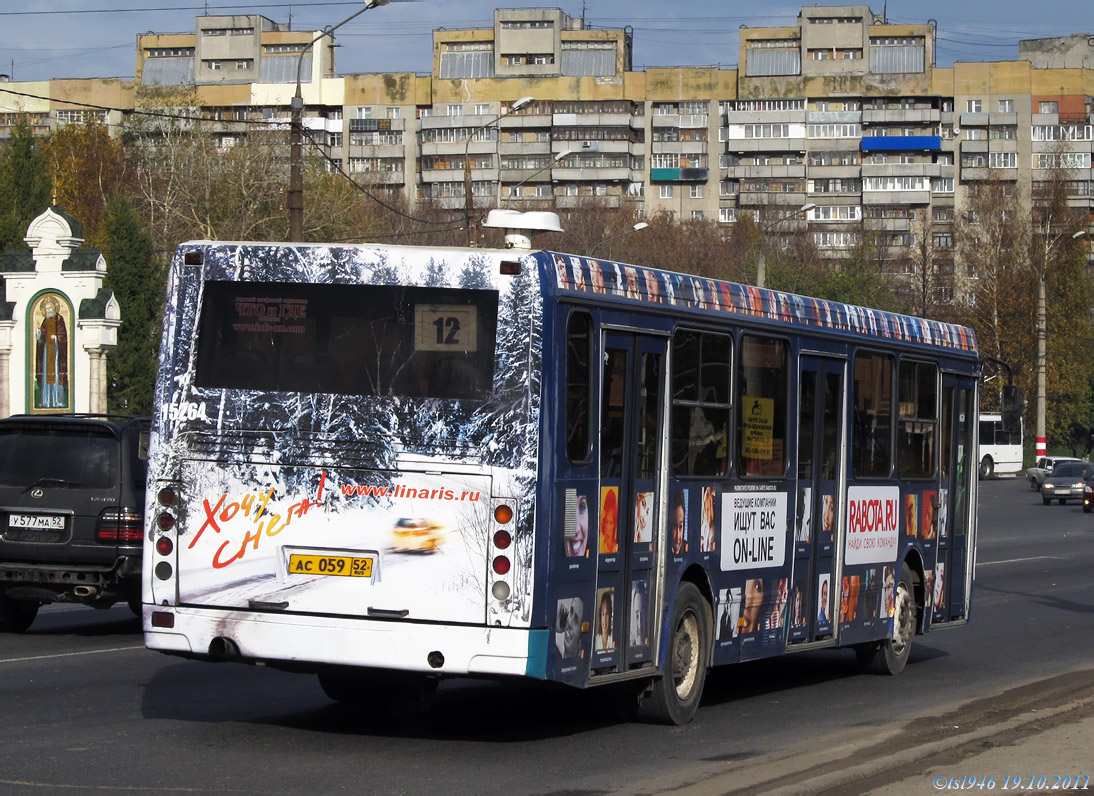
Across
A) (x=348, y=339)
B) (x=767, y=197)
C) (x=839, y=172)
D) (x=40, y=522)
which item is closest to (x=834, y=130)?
(x=839, y=172)

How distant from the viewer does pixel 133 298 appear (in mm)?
46750

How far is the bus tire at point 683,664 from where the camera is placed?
389 inches

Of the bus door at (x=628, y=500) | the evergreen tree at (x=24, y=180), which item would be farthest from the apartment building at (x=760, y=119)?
the bus door at (x=628, y=500)

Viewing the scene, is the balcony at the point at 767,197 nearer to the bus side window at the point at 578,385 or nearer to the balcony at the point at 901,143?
the balcony at the point at 901,143

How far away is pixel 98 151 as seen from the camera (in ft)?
276

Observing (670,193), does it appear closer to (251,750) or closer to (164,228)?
(164,228)

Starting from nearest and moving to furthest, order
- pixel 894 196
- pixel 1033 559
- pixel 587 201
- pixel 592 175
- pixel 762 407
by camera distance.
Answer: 1. pixel 762 407
2. pixel 1033 559
3. pixel 587 201
4. pixel 894 196
5. pixel 592 175

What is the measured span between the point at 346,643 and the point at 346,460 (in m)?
0.94

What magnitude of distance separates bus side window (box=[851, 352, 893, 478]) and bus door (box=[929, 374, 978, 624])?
133 centimetres

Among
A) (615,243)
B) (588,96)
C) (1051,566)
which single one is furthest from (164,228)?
(588,96)

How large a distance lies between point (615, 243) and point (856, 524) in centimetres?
9162

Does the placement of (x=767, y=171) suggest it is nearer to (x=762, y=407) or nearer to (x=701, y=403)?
(x=762, y=407)

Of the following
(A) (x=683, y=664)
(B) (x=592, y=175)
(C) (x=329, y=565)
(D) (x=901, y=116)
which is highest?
(D) (x=901, y=116)

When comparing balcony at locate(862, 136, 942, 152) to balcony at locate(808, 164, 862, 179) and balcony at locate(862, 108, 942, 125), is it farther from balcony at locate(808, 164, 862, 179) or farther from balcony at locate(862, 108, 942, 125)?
balcony at locate(808, 164, 862, 179)
